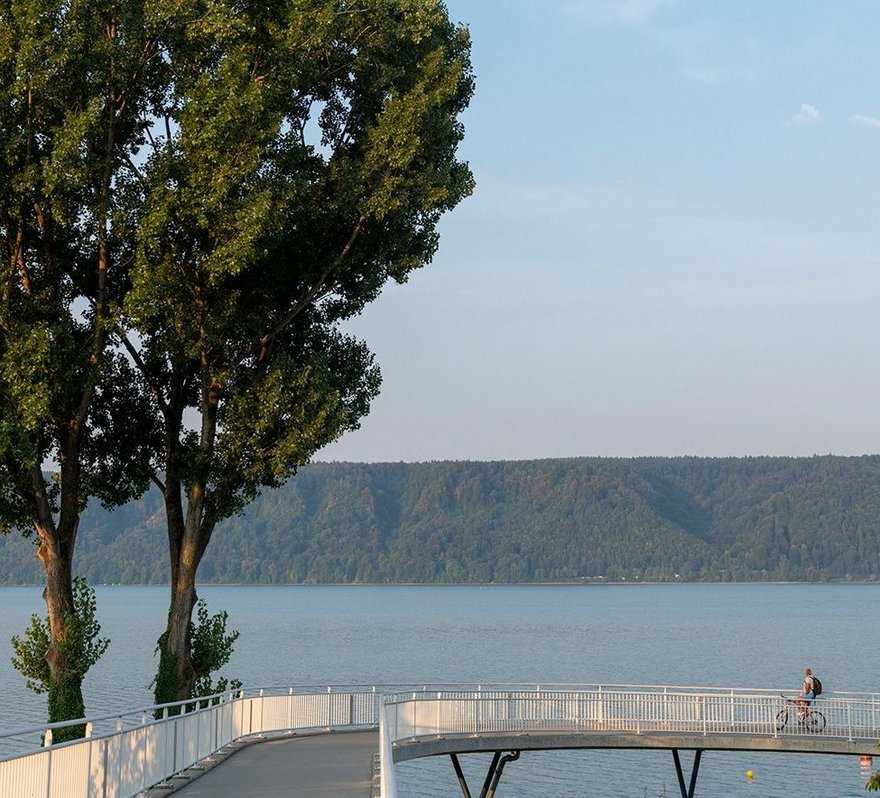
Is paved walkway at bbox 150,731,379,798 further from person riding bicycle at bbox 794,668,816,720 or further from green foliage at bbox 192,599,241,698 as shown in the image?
person riding bicycle at bbox 794,668,816,720

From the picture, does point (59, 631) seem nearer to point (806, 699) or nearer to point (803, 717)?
point (803, 717)

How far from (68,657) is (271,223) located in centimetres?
988

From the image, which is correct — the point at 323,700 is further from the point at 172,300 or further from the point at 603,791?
the point at 603,791

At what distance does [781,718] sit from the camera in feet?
110

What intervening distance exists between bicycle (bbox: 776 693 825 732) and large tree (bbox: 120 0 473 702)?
45.3 feet

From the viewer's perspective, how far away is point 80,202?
86.4ft

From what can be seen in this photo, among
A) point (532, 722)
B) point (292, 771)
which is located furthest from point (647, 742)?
point (292, 771)

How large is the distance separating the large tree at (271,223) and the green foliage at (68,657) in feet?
9.57

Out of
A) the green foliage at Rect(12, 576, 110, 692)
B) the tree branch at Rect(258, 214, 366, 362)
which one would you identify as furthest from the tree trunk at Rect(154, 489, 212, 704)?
the tree branch at Rect(258, 214, 366, 362)

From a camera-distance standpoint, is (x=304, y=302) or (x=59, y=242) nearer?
(x=59, y=242)

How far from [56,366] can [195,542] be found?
19.5ft

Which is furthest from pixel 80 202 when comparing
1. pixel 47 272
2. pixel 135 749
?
pixel 135 749

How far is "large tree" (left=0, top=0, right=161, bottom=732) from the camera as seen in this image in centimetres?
2436

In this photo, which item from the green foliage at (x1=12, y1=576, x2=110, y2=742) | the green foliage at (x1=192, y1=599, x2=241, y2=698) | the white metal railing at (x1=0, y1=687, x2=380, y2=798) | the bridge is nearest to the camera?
the white metal railing at (x1=0, y1=687, x2=380, y2=798)
